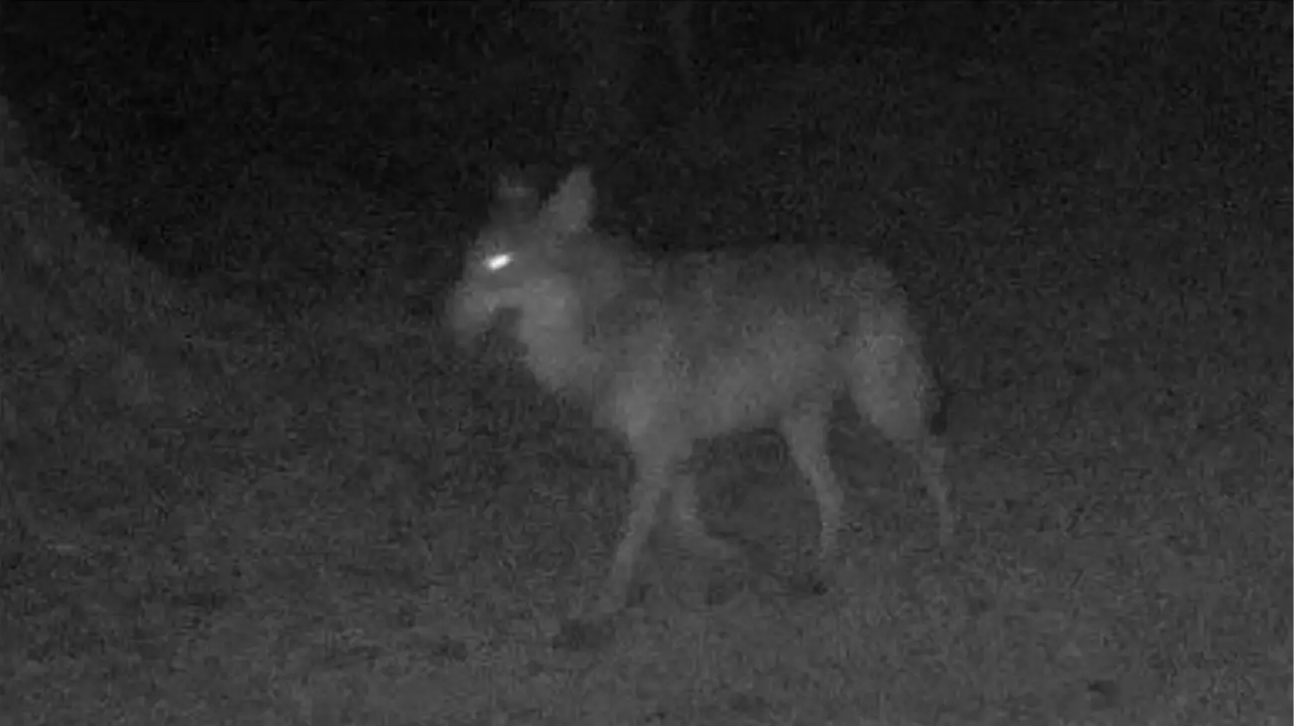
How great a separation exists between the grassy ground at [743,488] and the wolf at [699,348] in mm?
14

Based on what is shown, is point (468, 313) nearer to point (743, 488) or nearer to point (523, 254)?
point (523, 254)

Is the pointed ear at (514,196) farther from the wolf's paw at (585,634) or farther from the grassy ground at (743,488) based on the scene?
the wolf's paw at (585,634)

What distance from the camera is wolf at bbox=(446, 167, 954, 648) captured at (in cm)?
95

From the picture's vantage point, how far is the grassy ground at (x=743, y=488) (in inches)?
37.5

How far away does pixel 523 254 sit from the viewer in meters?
0.94

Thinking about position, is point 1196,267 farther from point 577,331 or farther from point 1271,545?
point 577,331

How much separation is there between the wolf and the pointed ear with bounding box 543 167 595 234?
12mm

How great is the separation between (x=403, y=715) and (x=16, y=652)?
0.22 meters

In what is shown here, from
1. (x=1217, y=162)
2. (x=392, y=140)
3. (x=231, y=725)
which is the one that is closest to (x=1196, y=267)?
(x=1217, y=162)

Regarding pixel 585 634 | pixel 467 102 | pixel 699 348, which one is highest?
pixel 467 102

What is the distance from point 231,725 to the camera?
0.98 metres

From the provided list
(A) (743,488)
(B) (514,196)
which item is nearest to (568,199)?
(B) (514,196)

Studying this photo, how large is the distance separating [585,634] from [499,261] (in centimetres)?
22

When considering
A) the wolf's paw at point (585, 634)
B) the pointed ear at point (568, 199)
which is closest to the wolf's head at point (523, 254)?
the pointed ear at point (568, 199)
